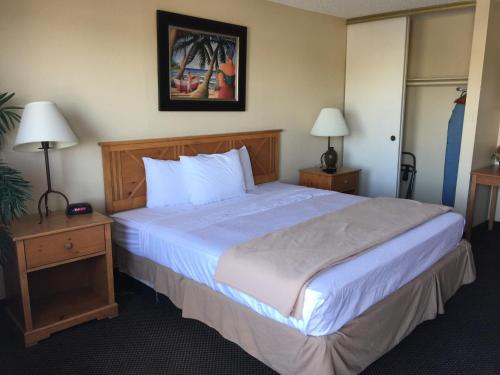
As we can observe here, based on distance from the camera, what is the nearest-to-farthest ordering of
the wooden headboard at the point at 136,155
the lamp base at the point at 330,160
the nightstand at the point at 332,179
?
the wooden headboard at the point at 136,155
the nightstand at the point at 332,179
the lamp base at the point at 330,160

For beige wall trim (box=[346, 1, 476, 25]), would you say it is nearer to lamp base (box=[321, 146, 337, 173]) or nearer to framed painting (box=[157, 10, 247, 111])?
lamp base (box=[321, 146, 337, 173])

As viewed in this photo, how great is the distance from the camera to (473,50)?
399 cm

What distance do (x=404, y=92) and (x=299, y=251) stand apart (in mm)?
3112

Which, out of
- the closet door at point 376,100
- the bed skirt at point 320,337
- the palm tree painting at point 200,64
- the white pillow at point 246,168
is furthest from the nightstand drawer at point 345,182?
the bed skirt at point 320,337

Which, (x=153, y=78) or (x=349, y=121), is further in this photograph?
(x=349, y=121)

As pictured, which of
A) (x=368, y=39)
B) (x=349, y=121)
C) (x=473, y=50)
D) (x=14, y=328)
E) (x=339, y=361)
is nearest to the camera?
(x=339, y=361)

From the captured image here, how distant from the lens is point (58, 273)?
2912mm

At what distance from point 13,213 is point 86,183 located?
0.75m

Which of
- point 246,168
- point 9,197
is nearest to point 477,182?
point 246,168

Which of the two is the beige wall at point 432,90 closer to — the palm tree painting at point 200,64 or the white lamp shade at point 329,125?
the white lamp shade at point 329,125

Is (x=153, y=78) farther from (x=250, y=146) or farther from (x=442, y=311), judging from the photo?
(x=442, y=311)

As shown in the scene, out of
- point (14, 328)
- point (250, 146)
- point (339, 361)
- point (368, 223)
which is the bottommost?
point (14, 328)

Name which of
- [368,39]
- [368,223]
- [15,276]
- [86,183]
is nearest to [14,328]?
[15,276]

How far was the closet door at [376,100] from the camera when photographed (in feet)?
15.1
